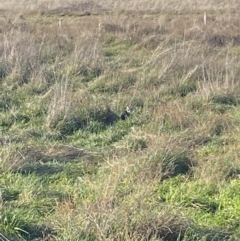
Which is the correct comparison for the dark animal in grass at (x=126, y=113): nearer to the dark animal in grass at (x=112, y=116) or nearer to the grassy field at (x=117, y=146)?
the dark animal in grass at (x=112, y=116)

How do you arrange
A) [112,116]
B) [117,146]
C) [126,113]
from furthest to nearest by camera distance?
[126,113]
[112,116]
[117,146]

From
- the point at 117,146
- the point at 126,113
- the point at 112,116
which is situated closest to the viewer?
the point at 117,146

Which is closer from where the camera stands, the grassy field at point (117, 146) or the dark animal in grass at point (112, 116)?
the grassy field at point (117, 146)

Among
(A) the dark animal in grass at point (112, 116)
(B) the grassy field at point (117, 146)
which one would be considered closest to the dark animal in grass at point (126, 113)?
(A) the dark animal in grass at point (112, 116)

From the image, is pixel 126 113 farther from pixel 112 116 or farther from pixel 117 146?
pixel 117 146

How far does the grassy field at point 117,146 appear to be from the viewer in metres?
4.33

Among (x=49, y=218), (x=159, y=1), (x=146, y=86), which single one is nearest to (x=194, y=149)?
(x=49, y=218)

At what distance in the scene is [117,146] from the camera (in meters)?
6.54

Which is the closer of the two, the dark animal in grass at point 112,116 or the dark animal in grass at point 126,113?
the dark animal in grass at point 112,116

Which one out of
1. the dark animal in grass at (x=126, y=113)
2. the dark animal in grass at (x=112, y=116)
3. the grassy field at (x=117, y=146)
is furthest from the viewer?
the dark animal in grass at (x=126, y=113)

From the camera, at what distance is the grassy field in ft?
14.2

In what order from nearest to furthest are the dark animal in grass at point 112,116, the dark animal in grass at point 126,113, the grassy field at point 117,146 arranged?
the grassy field at point 117,146
the dark animal in grass at point 112,116
the dark animal in grass at point 126,113

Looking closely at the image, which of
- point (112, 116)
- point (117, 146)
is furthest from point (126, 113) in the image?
point (117, 146)

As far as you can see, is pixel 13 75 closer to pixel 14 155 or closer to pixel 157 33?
pixel 14 155
